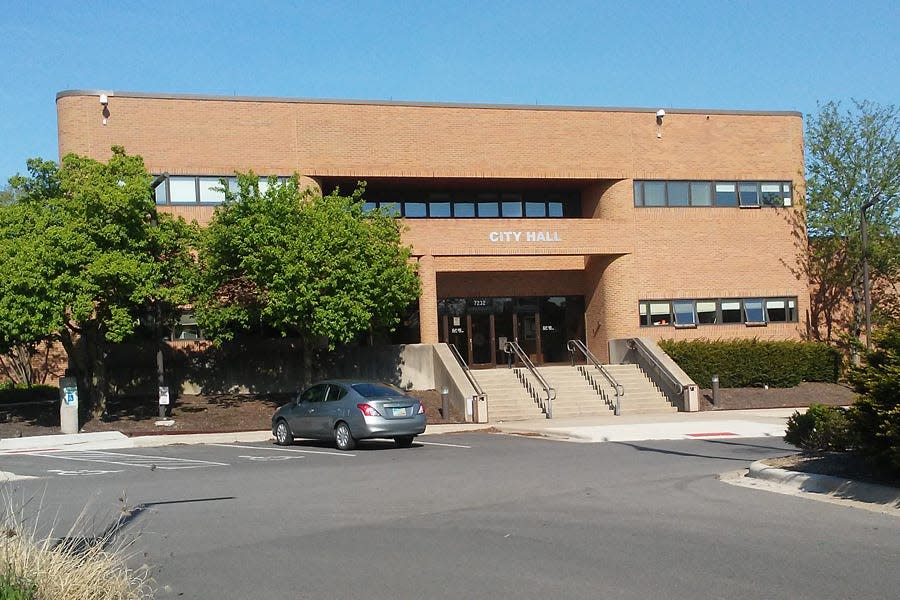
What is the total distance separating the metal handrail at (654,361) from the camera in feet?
99.1


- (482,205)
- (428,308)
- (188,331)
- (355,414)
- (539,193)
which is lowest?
(355,414)

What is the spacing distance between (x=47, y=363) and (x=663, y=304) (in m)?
27.1

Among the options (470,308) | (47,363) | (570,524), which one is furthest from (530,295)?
(570,524)

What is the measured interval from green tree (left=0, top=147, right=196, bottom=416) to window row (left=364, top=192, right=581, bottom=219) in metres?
10.4

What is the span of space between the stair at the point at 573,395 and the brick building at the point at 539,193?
3798mm

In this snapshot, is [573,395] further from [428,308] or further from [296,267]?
[296,267]

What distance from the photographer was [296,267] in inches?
995

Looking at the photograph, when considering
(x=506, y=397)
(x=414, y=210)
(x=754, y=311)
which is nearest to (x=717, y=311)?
(x=754, y=311)

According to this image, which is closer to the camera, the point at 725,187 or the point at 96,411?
the point at 96,411

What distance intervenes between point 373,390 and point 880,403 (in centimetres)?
1094

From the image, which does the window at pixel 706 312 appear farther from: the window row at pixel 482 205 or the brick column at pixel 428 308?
the brick column at pixel 428 308

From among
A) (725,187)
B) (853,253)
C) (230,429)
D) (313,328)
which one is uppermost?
(725,187)

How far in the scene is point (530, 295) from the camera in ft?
120

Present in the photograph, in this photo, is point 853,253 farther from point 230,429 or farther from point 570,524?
point 570,524
